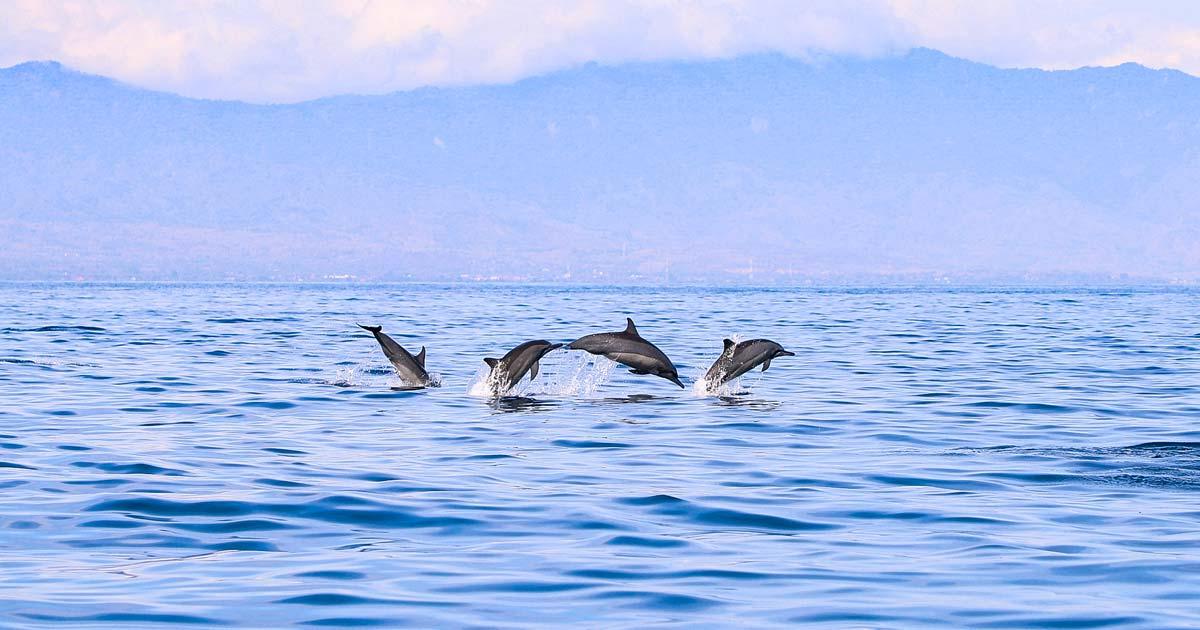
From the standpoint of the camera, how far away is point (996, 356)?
35.2m

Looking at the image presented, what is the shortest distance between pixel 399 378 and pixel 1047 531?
1620 cm

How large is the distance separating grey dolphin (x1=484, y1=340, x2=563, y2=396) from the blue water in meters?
0.46

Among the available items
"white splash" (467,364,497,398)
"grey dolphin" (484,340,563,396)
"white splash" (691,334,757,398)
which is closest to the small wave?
"white splash" (467,364,497,398)

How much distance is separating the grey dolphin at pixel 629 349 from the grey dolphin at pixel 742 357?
1235 mm

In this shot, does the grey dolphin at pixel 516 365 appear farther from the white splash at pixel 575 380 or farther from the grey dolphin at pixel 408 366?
the grey dolphin at pixel 408 366

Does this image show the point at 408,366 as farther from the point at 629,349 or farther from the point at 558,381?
the point at 629,349

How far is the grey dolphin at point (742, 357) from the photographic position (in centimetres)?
2384

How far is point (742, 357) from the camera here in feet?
79.0

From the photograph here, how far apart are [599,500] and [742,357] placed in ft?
35.7

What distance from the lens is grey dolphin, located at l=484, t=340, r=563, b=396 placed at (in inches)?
890

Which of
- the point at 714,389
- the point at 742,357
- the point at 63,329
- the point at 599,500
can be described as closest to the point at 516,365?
the point at 714,389

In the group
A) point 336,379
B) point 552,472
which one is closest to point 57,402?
point 336,379

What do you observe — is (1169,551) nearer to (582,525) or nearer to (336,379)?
(582,525)

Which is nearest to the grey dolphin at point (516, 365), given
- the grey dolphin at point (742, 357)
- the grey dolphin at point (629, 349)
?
the grey dolphin at point (629, 349)
